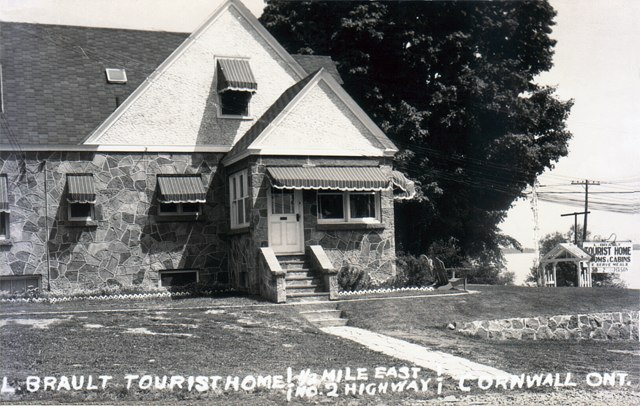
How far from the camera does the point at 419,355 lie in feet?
47.4

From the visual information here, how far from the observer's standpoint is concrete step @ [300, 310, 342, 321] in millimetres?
18609

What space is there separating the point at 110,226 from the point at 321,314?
7.90m

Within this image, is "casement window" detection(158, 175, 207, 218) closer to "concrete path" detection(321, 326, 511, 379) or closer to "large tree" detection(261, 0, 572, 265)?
"concrete path" detection(321, 326, 511, 379)

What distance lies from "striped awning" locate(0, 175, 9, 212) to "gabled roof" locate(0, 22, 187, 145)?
1.08 meters

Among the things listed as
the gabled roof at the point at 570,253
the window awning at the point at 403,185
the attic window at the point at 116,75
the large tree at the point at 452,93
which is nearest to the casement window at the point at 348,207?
the window awning at the point at 403,185

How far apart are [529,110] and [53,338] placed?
22772mm

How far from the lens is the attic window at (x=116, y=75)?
82.2 feet

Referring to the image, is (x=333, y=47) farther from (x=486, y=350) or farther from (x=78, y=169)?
(x=486, y=350)

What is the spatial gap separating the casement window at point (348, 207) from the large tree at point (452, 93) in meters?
7.98

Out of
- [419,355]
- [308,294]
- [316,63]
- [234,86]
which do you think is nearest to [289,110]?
[234,86]

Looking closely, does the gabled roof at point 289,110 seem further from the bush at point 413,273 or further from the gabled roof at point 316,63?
the gabled roof at point 316,63

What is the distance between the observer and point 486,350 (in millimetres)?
15188

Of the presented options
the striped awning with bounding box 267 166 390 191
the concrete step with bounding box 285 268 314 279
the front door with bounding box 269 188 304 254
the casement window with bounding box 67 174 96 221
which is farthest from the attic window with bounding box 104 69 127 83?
the concrete step with bounding box 285 268 314 279

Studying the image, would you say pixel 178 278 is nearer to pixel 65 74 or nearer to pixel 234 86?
pixel 234 86
